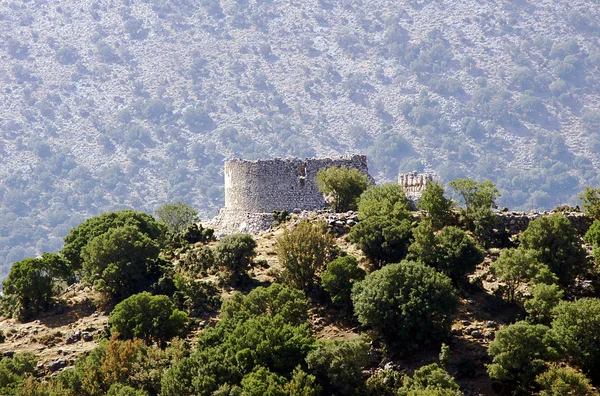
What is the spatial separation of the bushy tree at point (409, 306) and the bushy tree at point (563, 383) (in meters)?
7.13

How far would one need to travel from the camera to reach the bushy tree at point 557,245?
68.6 metres

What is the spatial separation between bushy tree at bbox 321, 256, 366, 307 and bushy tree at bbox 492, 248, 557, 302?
7215 millimetres

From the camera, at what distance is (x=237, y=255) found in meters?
74.7

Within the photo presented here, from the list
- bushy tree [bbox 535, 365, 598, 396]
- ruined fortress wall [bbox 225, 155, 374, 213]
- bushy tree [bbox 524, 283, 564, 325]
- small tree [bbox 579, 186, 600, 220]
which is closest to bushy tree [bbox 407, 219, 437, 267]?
bushy tree [bbox 524, 283, 564, 325]

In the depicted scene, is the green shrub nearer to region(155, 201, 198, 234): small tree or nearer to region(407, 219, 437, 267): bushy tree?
region(407, 219, 437, 267): bushy tree

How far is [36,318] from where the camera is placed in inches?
2968

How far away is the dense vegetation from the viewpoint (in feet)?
201

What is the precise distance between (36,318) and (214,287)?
32.9 ft

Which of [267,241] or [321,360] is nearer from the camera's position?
[321,360]

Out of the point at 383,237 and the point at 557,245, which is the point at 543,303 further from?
the point at 383,237

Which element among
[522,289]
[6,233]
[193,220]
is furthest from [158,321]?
[6,233]

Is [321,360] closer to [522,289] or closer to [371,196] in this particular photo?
[522,289]

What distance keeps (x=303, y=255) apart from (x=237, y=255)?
4.33 metres

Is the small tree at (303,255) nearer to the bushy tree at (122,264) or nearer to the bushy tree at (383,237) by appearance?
the bushy tree at (383,237)
